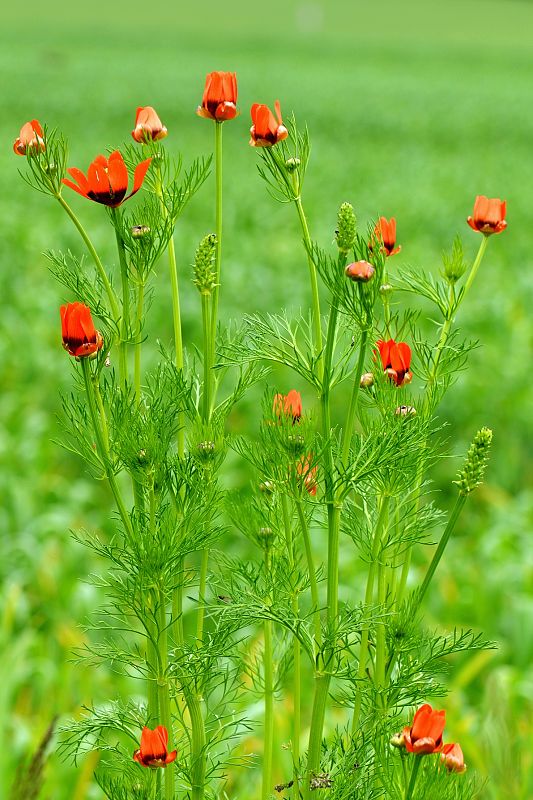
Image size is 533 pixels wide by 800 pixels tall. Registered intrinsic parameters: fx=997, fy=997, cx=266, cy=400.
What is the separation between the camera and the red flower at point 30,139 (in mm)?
899

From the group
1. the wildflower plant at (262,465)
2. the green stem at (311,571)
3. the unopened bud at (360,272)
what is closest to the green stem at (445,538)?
the wildflower plant at (262,465)

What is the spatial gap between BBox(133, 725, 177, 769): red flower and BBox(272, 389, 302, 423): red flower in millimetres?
302

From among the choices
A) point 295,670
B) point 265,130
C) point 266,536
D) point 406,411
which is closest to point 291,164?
point 265,130

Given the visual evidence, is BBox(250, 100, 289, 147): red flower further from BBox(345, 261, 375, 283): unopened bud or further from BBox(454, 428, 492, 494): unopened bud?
BBox(454, 428, 492, 494): unopened bud

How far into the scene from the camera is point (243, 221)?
11.2 metres

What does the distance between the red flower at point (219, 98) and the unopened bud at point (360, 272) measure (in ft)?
0.72

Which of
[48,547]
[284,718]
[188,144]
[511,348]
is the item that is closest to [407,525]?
[284,718]

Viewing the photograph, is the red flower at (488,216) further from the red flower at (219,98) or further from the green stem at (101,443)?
the green stem at (101,443)

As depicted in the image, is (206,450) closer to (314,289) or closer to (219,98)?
(314,289)

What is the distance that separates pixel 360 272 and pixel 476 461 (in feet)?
0.68

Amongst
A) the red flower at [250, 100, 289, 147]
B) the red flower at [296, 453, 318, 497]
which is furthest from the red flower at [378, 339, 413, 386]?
the red flower at [250, 100, 289, 147]

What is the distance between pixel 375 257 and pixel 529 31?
2666 inches

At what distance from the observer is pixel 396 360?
930mm

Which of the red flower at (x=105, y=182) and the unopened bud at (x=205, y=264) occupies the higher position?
the red flower at (x=105, y=182)
